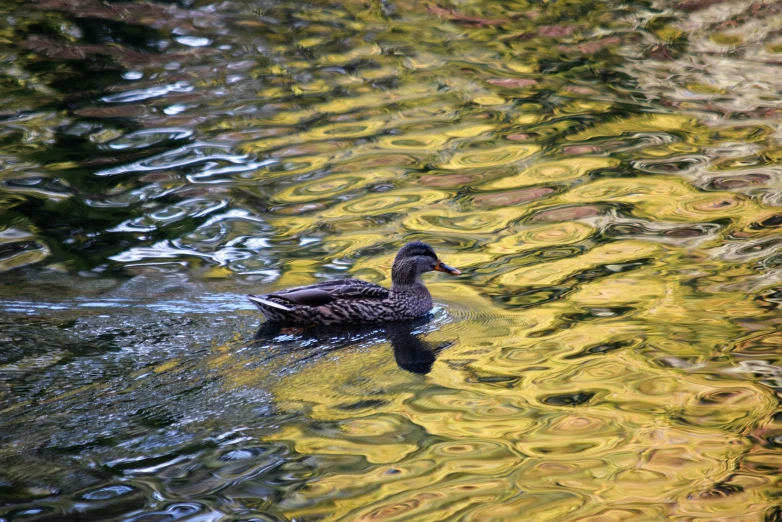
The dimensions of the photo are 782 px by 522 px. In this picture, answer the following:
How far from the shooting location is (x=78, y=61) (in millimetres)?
14742

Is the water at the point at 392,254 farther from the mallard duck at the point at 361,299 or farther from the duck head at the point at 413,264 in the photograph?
the duck head at the point at 413,264

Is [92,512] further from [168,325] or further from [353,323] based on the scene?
[353,323]

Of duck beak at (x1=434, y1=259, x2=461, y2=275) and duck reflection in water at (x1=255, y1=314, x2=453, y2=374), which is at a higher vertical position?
duck beak at (x1=434, y1=259, x2=461, y2=275)

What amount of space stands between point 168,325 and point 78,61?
27.7ft

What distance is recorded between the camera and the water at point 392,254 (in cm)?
577

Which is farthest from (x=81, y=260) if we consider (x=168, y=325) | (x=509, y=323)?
(x=509, y=323)

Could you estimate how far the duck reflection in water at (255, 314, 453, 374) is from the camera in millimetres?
7482

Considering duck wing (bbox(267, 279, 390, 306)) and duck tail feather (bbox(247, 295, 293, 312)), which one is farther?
duck wing (bbox(267, 279, 390, 306))

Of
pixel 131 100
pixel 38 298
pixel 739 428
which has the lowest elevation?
pixel 739 428

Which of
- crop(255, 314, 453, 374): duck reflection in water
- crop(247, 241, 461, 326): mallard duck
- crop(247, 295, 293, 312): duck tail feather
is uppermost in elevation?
crop(247, 295, 293, 312): duck tail feather

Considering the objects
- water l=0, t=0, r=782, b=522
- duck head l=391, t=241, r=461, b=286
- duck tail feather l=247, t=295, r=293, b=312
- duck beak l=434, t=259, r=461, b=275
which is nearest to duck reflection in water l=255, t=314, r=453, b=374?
water l=0, t=0, r=782, b=522

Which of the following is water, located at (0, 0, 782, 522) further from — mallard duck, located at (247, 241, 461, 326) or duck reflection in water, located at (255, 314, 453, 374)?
mallard duck, located at (247, 241, 461, 326)

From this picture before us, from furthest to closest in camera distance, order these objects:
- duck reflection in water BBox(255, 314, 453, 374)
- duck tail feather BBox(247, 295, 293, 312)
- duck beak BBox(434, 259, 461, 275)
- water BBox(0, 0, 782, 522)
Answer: duck beak BBox(434, 259, 461, 275)
duck tail feather BBox(247, 295, 293, 312)
duck reflection in water BBox(255, 314, 453, 374)
water BBox(0, 0, 782, 522)

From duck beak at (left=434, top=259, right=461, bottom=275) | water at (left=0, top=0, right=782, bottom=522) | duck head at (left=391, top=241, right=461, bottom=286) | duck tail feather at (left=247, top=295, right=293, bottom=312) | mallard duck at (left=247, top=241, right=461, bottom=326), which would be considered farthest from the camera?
duck beak at (left=434, top=259, right=461, bottom=275)
